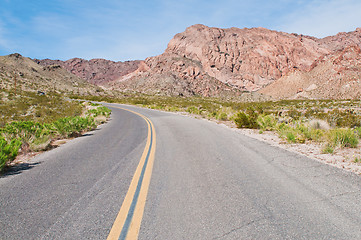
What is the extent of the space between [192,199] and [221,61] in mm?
144510

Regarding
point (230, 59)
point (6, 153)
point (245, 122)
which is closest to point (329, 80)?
point (245, 122)

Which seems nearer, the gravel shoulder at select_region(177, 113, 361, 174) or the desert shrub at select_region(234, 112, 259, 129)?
the gravel shoulder at select_region(177, 113, 361, 174)

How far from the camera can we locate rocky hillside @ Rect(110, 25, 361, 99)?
4788 inches

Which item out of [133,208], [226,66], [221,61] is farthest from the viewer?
[221,61]

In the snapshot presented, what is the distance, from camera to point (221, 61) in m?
140

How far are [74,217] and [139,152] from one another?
4001 mm

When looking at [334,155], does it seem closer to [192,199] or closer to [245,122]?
[192,199]

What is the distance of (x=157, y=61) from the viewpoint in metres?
134

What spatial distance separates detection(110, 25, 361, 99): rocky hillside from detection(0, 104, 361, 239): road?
343ft

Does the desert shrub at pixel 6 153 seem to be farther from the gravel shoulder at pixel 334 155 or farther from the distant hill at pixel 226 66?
the distant hill at pixel 226 66

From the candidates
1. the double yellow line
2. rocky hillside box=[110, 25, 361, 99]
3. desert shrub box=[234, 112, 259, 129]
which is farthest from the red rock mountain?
the double yellow line

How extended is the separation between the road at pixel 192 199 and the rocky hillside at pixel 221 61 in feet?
343

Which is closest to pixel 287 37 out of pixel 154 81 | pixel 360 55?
pixel 360 55

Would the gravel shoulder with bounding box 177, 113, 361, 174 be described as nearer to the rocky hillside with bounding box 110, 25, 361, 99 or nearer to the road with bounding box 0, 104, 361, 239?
the road with bounding box 0, 104, 361, 239
